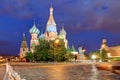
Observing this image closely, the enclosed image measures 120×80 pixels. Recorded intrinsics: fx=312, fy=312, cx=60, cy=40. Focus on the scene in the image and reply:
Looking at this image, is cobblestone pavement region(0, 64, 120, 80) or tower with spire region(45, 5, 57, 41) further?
tower with spire region(45, 5, 57, 41)

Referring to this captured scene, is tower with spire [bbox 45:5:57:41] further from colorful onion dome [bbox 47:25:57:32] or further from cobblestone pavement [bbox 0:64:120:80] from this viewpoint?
cobblestone pavement [bbox 0:64:120:80]

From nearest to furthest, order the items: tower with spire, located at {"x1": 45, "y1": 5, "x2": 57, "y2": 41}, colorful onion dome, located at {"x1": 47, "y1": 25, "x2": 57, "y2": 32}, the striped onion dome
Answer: tower with spire, located at {"x1": 45, "y1": 5, "x2": 57, "y2": 41} → colorful onion dome, located at {"x1": 47, "y1": 25, "x2": 57, "y2": 32} → the striped onion dome

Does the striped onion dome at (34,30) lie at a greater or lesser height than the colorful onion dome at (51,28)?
greater

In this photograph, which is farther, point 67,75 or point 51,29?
point 51,29

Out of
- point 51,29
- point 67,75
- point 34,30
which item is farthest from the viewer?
point 34,30

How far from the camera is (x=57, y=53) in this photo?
81.5 meters

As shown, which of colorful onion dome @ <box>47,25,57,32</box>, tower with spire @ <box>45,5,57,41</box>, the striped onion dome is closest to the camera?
tower with spire @ <box>45,5,57,41</box>

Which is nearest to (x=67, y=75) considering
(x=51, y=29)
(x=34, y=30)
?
(x=51, y=29)

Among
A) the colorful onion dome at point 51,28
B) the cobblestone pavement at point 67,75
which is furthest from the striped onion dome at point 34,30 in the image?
the cobblestone pavement at point 67,75

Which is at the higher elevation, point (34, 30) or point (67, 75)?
point (34, 30)

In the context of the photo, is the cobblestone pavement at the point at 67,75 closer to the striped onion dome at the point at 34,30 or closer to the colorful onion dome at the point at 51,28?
the colorful onion dome at the point at 51,28

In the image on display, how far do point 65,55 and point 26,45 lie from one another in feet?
277

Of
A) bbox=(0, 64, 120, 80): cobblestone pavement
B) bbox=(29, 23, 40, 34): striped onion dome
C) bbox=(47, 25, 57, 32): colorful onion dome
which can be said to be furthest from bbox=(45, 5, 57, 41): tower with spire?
bbox=(0, 64, 120, 80): cobblestone pavement

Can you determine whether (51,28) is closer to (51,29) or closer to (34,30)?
(51,29)
